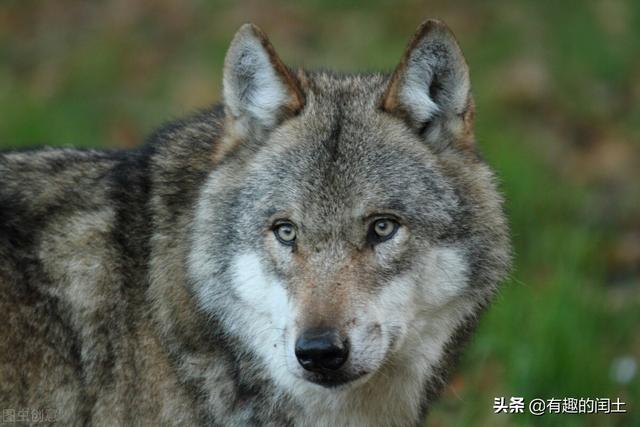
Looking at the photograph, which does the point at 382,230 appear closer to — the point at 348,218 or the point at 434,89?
the point at 348,218

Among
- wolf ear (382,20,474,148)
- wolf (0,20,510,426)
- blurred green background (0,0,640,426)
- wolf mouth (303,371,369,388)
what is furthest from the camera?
blurred green background (0,0,640,426)

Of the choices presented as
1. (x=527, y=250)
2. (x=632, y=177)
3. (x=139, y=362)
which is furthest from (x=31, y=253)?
(x=632, y=177)

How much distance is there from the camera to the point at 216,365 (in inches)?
186

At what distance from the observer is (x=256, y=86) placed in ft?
16.0

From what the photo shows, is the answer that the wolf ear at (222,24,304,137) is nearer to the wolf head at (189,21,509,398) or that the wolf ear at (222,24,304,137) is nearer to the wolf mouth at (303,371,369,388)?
the wolf head at (189,21,509,398)

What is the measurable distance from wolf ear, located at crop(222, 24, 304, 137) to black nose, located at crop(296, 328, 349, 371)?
1.13 m

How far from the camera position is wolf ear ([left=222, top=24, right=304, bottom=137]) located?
15.5 feet

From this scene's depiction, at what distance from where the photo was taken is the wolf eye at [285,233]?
459 cm

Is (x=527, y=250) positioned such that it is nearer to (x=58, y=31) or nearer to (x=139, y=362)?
(x=139, y=362)

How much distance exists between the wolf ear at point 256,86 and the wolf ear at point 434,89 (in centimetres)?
44

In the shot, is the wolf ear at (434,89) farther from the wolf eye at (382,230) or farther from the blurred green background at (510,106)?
the blurred green background at (510,106)

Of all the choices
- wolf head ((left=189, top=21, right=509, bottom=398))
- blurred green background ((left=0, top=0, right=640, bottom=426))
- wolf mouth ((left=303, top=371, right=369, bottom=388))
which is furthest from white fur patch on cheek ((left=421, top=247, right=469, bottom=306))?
blurred green background ((left=0, top=0, right=640, bottom=426))

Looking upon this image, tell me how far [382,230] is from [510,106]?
6.90 metres

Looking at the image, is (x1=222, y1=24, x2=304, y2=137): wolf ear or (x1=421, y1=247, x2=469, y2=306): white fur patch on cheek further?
(x1=222, y1=24, x2=304, y2=137): wolf ear
